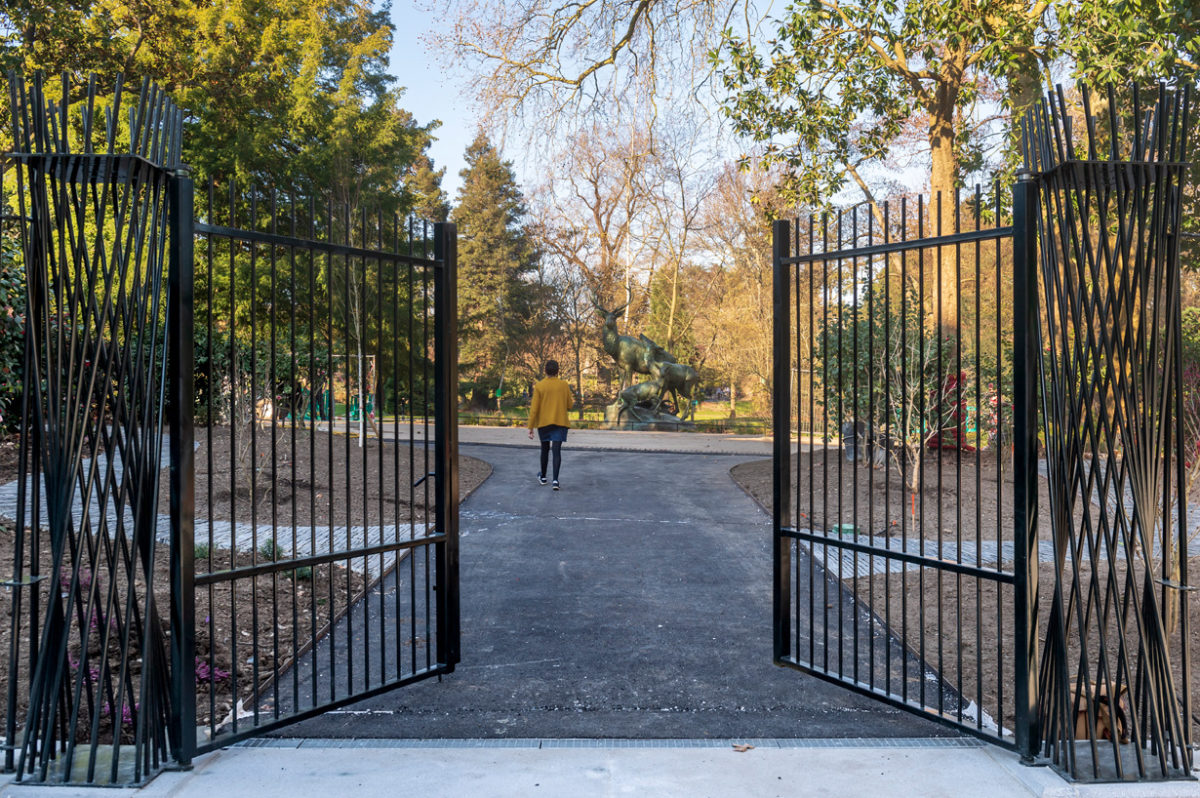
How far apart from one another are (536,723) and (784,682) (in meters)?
1.47

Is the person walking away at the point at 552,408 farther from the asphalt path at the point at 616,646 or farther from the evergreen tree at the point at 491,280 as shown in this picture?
the evergreen tree at the point at 491,280

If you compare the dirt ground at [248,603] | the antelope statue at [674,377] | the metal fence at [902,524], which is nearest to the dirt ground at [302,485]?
the dirt ground at [248,603]

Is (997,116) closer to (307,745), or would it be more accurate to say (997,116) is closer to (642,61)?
(642,61)

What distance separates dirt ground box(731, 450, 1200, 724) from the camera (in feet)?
13.6

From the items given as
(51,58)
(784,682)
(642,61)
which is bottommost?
(784,682)

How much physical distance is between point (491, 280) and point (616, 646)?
36.1 meters

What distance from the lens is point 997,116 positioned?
17359 mm

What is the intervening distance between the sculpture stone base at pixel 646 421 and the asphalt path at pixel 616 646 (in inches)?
598

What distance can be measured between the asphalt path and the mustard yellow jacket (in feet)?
6.32

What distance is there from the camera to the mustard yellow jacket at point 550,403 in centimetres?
1237

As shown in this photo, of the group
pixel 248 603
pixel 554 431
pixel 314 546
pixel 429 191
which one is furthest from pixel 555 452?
pixel 429 191

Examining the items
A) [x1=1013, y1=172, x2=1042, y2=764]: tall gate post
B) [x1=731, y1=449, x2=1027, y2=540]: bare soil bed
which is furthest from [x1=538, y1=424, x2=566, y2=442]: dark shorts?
[x1=1013, y1=172, x2=1042, y2=764]: tall gate post

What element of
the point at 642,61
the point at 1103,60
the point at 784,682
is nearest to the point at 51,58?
the point at 642,61

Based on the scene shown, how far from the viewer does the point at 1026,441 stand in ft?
12.2
